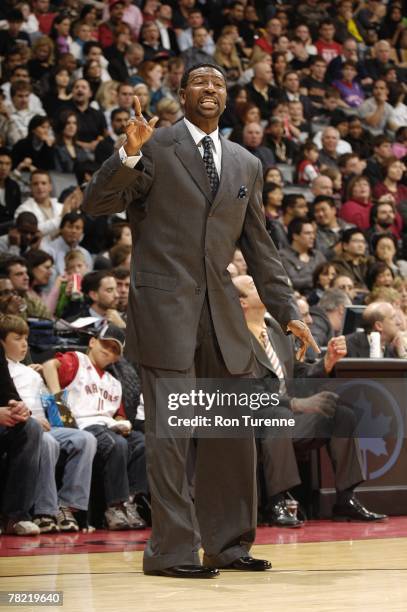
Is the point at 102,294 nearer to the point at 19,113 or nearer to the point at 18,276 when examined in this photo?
the point at 18,276

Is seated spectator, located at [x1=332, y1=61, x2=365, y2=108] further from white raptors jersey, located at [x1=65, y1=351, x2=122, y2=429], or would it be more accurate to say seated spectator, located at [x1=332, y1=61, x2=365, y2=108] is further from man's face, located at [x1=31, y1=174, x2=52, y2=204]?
white raptors jersey, located at [x1=65, y1=351, x2=122, y2=429]

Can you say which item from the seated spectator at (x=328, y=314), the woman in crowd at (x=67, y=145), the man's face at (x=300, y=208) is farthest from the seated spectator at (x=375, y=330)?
the woman in crowd at (x=67, y=145)

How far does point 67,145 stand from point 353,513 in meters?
4.64

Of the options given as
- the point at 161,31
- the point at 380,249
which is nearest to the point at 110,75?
the point at 161,31

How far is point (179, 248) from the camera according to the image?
3.53 m

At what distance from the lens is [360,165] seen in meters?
11.3

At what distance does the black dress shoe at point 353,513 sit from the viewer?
5723 millimetres

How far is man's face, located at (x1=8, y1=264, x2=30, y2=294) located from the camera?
6789 mm

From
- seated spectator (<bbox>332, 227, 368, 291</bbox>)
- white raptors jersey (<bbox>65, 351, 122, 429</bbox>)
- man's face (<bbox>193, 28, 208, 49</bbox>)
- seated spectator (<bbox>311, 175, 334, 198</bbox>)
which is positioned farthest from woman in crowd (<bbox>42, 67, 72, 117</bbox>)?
white raptors jersey (<bbox>65, 351, 122, 429</bbox>)

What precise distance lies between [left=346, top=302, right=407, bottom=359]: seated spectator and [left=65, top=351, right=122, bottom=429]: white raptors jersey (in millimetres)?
1575

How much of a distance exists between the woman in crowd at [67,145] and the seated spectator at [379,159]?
11.6 feet

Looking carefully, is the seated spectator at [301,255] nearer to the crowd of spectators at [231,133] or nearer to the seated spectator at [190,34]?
the crowd of spectators at [231,133]

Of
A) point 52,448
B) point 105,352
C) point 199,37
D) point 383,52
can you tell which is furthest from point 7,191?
point 383,52

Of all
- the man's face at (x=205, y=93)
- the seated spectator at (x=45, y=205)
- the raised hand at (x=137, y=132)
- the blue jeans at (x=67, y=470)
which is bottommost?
the blue jeans at (x=67, y=470)
